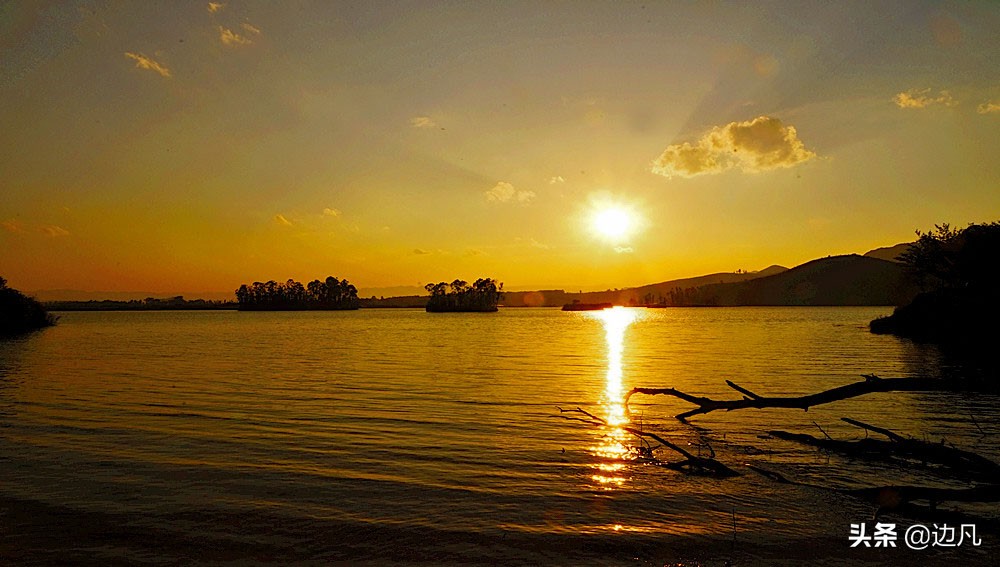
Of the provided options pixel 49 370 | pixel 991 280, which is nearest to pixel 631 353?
pixel 991 280

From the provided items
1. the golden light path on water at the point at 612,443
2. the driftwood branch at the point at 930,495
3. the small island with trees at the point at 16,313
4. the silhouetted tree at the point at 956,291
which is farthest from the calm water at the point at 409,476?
the small island with trees at the point at 16,313

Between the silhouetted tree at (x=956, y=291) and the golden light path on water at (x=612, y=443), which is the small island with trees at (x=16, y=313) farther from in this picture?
the silhouetted tree at (x=956, y=291)

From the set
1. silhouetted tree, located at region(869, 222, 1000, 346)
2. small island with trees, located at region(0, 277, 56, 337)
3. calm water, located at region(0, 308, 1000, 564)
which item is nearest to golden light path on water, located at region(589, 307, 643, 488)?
calm water, located at region(0, 308, 1000, 564)

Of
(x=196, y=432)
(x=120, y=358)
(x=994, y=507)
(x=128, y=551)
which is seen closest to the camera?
(x=128, y=551)

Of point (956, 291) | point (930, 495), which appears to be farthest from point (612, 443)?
point (956, 291)

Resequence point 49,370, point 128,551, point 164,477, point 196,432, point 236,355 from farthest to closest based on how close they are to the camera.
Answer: point 236,355 < point 49,370 < point 196,432 < point 164,477 < point 128,551

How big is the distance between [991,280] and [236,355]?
74.3 meters

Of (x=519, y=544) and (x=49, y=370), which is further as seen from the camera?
(x=49, y=370)

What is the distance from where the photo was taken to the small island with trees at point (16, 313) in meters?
101

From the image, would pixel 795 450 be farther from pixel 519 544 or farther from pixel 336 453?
pixel 336 453

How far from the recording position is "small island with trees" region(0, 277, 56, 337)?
101 meters

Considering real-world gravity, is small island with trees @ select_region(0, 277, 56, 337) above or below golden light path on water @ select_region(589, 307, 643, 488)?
above

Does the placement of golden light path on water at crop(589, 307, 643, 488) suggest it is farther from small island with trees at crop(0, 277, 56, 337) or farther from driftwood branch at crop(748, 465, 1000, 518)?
small island with trees at crop(0, 277, 56, 337)

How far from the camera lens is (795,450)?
1764cm
